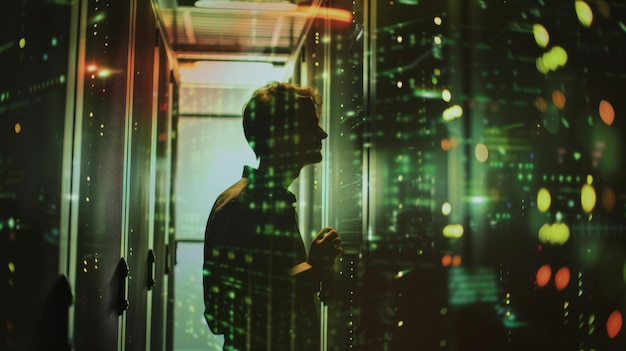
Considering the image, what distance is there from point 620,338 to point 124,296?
1.38 m

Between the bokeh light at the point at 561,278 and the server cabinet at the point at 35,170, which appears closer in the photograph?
the server cabinet at the point at 35,170

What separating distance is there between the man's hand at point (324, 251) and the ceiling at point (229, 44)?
48.1 inches

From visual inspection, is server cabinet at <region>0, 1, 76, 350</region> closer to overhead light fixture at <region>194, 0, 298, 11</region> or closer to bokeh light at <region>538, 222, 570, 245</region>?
bokeh light at <region>538, 222, 570, 245</region>

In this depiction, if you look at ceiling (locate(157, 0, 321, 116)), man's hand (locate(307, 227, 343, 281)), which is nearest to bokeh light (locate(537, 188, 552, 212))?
man's hand (locate(307, 227, 343, 281))

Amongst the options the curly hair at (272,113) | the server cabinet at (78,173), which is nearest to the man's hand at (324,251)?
the curly hair at (272,113)

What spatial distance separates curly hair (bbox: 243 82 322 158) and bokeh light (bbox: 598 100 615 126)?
29.4 inches

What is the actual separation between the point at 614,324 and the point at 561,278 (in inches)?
8.0

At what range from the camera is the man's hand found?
1426mm

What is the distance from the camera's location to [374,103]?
123cm

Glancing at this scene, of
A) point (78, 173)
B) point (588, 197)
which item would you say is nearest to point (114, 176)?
point (78, 173)

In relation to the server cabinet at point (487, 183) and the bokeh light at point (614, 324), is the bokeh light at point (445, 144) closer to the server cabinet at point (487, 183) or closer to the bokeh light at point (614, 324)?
the server cabinet at point (487, 183)

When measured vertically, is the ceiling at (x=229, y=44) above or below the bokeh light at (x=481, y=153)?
above

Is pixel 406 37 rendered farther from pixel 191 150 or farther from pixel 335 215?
pixel 191 150

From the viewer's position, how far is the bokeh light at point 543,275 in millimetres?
1191
